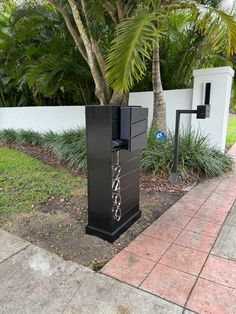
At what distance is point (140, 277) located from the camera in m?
1.99

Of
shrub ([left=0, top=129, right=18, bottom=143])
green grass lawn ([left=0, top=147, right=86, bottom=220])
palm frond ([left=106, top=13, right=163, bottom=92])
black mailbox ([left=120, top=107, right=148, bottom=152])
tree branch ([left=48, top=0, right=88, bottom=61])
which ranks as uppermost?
tree branch ([left=48, top=0, right=88, bottom=61])

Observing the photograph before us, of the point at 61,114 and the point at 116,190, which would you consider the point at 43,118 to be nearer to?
the point at 61,114

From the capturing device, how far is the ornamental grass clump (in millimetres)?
4262

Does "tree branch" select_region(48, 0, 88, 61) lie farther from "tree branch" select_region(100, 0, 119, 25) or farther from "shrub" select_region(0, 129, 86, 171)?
"shrub" select_region(0, 129, 86, 171)

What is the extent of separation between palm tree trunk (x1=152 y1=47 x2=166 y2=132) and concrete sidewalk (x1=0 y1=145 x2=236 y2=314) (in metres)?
2.55

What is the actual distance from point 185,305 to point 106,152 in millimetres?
1339

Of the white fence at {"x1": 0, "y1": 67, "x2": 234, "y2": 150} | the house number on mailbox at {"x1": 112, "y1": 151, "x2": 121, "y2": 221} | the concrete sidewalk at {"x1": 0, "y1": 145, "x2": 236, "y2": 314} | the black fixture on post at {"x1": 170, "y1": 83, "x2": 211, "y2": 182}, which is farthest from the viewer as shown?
the white fence at {"x1": 0, "y1": 67, "x2": 234, "y2": 150}

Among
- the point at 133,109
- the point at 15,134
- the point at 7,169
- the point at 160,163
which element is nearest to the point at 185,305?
the point at 133,109

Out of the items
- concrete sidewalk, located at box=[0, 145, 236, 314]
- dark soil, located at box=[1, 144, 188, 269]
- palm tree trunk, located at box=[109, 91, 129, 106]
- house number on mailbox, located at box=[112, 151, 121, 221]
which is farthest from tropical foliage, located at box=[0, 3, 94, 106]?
concrete sidewalk, located at box=[0, 145, 236, 314]

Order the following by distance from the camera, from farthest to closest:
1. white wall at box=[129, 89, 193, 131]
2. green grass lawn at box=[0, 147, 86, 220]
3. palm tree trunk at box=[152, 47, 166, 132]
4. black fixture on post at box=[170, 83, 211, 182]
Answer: white wall at box=[129, 89, 193, 131], palm tree trunk at box=[152, 47, 166, 132], black fixture on post at box=[170, 83, 211, 182], green grass lawn at box=[0, 147, 86, 220]

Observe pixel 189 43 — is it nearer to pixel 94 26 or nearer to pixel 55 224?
pixel 94 26

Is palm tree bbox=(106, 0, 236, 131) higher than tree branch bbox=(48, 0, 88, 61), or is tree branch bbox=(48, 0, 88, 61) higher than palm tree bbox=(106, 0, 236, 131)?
→ tree branch bbox=(48, 0, 88, 61)

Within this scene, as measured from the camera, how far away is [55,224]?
9.25ft

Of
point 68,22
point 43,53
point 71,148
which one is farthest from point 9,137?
point 68,22
